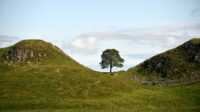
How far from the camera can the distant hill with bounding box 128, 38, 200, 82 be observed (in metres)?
163

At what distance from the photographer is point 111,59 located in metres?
170

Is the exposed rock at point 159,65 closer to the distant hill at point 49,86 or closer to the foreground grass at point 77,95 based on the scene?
the distant hill at point 49,86

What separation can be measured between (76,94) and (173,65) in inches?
4063

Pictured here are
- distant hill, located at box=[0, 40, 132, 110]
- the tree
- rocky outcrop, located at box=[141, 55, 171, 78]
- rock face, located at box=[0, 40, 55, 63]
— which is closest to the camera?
distant hill, located at box=[0, 40, 132, 110]

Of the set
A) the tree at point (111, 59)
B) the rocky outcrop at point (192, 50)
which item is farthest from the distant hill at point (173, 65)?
the tree at point (111, 59)

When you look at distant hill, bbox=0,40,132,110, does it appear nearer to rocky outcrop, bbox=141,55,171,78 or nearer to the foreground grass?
the foreground grass

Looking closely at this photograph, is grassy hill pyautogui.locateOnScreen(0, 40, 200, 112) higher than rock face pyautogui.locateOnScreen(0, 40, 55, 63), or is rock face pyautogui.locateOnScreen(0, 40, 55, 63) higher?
rock face pyautogui.locateOnScreen(0, 40, 55, 63)

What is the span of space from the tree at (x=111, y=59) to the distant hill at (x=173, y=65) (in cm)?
1236

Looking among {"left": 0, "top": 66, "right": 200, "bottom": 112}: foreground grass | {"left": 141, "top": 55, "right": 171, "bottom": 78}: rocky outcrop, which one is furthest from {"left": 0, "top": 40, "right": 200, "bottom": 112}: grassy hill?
{"left": 141, "top": 55, "right": 171, "bottom": 78}: rocky outcrop

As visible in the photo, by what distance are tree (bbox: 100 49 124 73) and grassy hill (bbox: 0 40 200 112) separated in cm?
A: 6272

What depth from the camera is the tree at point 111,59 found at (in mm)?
169125

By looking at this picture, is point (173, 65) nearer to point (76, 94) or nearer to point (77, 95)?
point (76, 94)

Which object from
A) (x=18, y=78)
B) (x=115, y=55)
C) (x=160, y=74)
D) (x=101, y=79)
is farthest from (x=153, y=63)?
(x=18, y=78)

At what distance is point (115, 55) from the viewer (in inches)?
6683
